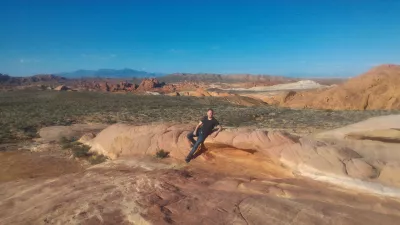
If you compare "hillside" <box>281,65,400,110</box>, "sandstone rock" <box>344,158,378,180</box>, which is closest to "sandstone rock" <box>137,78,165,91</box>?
"hillside" <box>281,65,400,110</box>

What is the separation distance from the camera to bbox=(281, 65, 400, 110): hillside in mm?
37469

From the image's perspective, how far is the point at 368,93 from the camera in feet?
128

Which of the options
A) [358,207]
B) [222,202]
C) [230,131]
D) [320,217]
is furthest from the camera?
[230,131]

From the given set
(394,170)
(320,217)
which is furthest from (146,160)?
(394,170)

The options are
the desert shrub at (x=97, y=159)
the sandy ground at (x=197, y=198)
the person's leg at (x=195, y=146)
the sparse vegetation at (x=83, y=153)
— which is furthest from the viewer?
the sparse vegetation at (x=83, y=153)

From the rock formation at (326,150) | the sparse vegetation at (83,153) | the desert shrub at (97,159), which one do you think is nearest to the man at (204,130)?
the rock formation at (326,150)

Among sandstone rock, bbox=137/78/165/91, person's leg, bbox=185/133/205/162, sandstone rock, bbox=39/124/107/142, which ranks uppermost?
person's leg, bbox=185/133/205/162

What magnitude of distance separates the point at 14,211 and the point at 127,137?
6147 mm

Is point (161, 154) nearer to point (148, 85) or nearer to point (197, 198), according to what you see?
point (197, 198)

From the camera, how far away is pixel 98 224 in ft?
22.3

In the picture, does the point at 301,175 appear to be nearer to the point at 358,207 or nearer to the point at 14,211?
the point at 358,207

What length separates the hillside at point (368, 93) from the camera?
37.5 meters

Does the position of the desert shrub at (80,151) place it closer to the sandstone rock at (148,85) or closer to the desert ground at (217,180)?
the desert ground at (217,180)

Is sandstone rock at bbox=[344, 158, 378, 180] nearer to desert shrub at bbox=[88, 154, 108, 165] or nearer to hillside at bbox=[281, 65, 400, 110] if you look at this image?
desert shrub at bbox=[88, 154, 108, 165]
